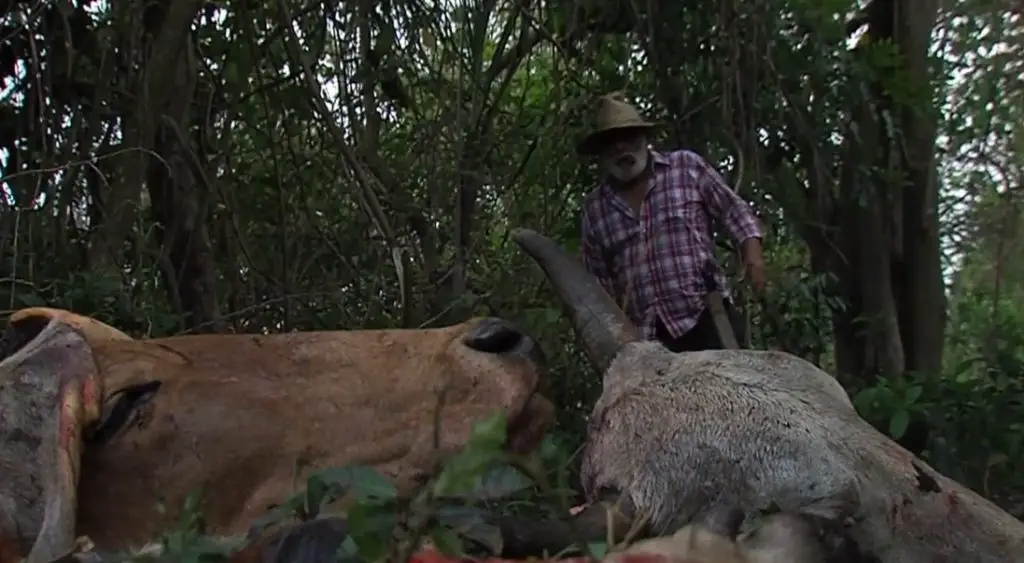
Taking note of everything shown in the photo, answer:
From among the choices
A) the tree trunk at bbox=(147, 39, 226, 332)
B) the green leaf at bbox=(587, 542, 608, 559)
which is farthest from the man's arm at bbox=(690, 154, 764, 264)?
the green leaf at bbox=(587, 542, 608, 559)

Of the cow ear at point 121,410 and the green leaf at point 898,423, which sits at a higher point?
the cow ear at point 121,410

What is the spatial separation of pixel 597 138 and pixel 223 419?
2.41 meters

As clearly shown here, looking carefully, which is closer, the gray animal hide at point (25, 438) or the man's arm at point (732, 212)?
the gray animal hide at point (25, 438)

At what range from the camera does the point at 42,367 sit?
8.02ft

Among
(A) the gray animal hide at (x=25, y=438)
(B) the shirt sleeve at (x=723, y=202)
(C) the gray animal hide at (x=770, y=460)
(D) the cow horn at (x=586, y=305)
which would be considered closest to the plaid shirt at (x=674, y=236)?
(B) the shirt sleeve at (x=723, y=202)

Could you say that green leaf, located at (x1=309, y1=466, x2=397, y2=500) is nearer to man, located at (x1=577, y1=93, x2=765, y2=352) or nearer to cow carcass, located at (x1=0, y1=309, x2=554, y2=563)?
cow carcass, located at (x1=0, y1=309, x2=554, y2=563)

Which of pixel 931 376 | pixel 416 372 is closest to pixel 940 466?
pixel 931 376

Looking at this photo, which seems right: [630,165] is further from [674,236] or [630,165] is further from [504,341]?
[504,341]

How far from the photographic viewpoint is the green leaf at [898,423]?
420 cm

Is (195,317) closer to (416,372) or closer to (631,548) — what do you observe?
(416,372)

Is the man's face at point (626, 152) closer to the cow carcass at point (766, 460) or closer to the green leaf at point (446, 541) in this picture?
the cow carcass at point (766, 460)

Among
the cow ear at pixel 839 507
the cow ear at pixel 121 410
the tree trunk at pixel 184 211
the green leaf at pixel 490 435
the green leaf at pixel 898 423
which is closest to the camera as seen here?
the green leaf at pixel 490 435

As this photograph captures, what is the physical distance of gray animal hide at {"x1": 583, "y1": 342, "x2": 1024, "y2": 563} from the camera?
5.75ft

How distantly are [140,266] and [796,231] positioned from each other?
3.01 metres
